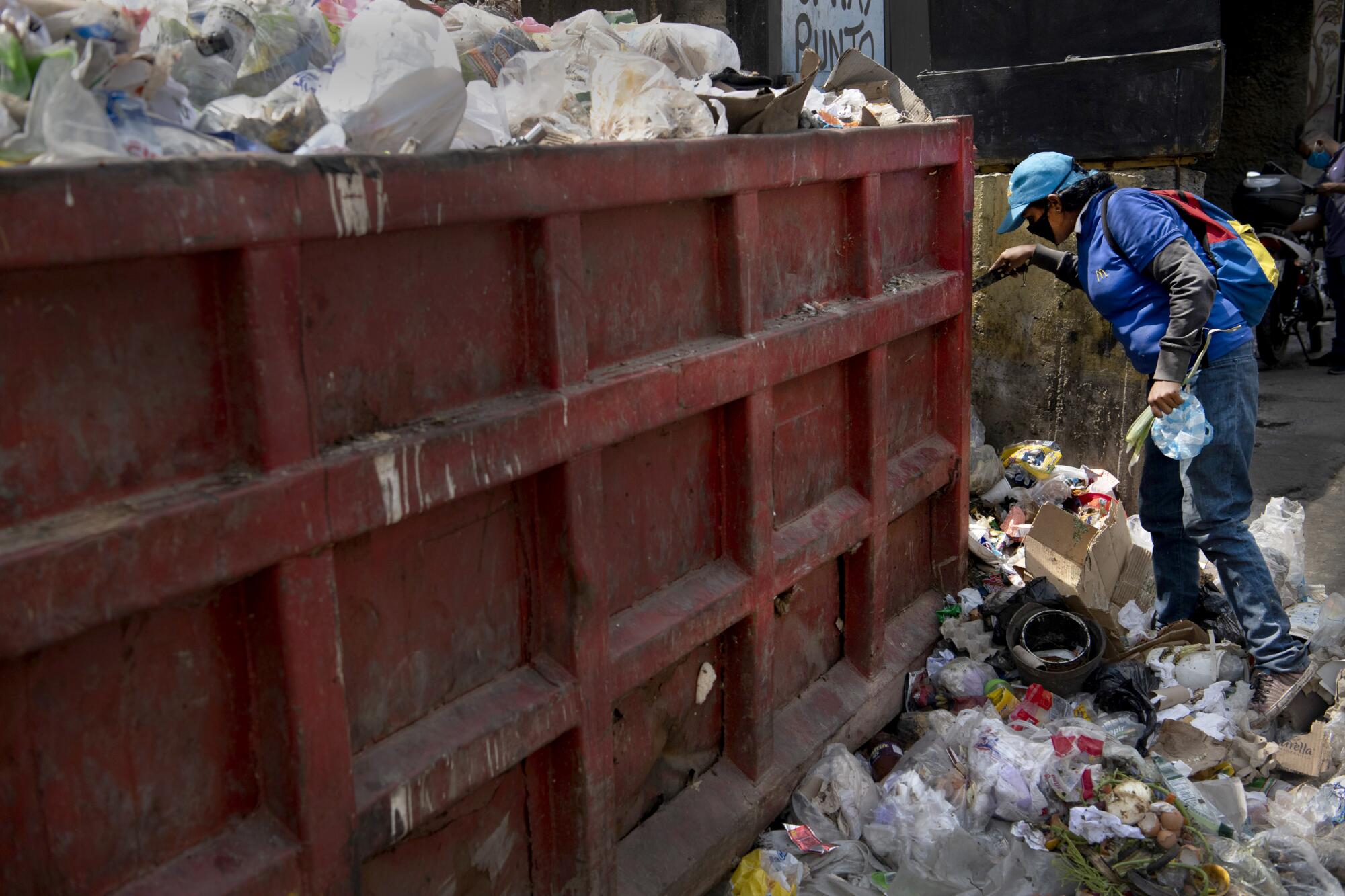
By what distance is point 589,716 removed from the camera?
6.95ft

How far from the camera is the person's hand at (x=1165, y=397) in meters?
3.27

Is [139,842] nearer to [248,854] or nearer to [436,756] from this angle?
[248,854]

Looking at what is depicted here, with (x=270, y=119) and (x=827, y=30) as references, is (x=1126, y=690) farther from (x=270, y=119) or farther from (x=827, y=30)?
(x=827, y=30)

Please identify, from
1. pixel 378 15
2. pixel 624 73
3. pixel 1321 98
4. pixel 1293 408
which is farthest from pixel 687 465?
pixel 1321 98

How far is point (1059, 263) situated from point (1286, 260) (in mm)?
5070

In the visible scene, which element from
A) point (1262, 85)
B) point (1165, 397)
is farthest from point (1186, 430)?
point (1262, 85)

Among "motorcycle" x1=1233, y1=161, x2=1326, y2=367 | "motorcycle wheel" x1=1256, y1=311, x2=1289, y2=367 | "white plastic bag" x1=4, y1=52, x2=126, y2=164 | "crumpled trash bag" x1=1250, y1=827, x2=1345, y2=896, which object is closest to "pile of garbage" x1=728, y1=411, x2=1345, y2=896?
"crumpled trash bag" x1=1250, y1=827, x2=1345, y2=896

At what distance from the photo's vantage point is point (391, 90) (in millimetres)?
1753

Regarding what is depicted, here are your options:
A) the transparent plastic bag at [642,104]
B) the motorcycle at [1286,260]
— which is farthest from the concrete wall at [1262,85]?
the transparent plastic bag at [642,104]

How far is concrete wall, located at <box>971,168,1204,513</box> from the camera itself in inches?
182

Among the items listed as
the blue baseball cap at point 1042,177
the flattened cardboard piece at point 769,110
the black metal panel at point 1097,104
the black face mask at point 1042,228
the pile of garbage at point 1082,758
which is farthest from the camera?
the black metal panel at point 1097,104

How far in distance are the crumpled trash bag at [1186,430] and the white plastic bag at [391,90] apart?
2.41m

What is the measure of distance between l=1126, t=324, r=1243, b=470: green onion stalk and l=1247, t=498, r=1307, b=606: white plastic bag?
723mm

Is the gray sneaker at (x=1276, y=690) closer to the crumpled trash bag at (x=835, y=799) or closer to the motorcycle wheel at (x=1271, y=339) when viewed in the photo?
the crumpled trash bag at (x=835, y=799)
